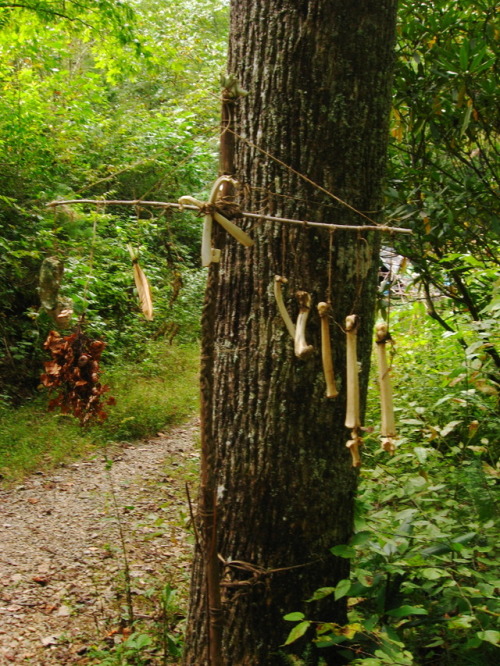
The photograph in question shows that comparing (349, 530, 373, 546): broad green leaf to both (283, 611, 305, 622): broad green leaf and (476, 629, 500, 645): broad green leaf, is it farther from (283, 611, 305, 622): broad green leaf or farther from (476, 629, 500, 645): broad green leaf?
(476, 629, 500, 645): broad green leaf

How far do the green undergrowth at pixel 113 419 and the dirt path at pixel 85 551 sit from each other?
262mm

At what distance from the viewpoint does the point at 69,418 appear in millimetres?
6500

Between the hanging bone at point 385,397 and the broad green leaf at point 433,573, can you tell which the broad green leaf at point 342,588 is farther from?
the hanging bone at point 385,397

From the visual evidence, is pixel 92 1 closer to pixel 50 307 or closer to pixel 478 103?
pixel 50 307

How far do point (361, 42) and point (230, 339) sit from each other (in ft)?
4.07

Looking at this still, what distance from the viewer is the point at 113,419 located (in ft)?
21.6

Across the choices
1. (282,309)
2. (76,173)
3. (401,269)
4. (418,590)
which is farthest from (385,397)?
(76,173)

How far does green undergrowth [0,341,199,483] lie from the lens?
579 cm

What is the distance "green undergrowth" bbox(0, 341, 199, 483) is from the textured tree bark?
2465 mm

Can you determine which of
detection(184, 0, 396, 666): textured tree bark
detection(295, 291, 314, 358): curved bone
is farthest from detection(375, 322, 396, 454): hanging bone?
detection(184, 0, 396, 666): textured tree bark

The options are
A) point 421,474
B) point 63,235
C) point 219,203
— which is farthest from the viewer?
point 63,235

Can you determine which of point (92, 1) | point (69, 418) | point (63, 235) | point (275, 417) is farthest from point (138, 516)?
point (92, 1)

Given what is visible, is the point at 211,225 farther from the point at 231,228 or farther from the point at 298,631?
the point at 298,631

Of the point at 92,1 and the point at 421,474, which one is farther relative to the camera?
the point at 92,1
